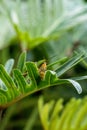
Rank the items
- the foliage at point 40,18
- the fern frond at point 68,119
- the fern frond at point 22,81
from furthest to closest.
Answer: the foliage at point 40,18 → the fern frond at point 68,119 → the fern frond at point 22,81

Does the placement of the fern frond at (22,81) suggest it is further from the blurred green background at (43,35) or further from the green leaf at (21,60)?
the blurred green background at (43,35)

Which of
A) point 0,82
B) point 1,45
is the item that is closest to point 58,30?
point 1,45

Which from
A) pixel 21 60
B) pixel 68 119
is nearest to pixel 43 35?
pixel 68 119

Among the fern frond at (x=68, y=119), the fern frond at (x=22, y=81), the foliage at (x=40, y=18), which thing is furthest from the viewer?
the foliage at (x=40, y=18)

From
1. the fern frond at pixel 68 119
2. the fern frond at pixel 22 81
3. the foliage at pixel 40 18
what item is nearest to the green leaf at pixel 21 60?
the fern frond at pixel 22 81

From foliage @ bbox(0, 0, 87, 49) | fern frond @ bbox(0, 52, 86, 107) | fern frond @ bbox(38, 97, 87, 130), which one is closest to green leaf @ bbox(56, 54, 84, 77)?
fern frond @ bbox(0, 52, 86, 107)

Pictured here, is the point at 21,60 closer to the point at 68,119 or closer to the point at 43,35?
the point at 68,119

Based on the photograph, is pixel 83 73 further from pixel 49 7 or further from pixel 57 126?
pixel 57 126

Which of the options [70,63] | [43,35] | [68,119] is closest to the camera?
[70,63]
